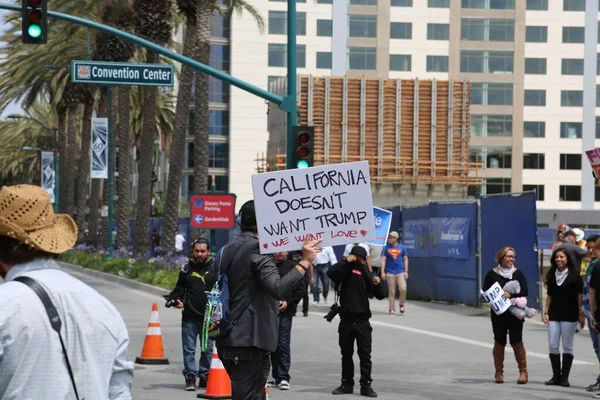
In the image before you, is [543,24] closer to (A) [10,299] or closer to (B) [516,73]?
(B) [516,73]

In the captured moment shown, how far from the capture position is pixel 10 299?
388 centimetres

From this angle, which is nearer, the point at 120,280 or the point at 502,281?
the point at 502,281

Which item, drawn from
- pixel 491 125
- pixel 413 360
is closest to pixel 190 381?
pixel 413 360

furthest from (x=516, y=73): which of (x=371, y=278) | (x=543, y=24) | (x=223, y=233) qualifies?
(x=371, y=278)

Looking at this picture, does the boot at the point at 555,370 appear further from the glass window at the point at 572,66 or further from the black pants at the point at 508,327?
the glass window at the point at 572,66

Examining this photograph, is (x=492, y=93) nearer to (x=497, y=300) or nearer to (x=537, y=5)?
(x=537, y=5)

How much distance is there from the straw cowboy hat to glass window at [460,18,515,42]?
78794mm

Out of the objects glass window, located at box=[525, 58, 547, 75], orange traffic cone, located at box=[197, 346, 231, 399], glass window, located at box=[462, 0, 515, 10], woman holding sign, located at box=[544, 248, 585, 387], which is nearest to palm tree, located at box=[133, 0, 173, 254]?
woman holding sign, located at box=[544, 248, 585, 387]

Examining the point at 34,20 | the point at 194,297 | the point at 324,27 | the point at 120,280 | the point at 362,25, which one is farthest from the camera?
the point at 324,27

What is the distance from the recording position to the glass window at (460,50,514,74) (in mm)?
81438

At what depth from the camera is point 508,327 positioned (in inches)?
542

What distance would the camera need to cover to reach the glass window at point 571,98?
82875mm

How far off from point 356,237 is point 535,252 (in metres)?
15.4

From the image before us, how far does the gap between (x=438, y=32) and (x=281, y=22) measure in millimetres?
11054
